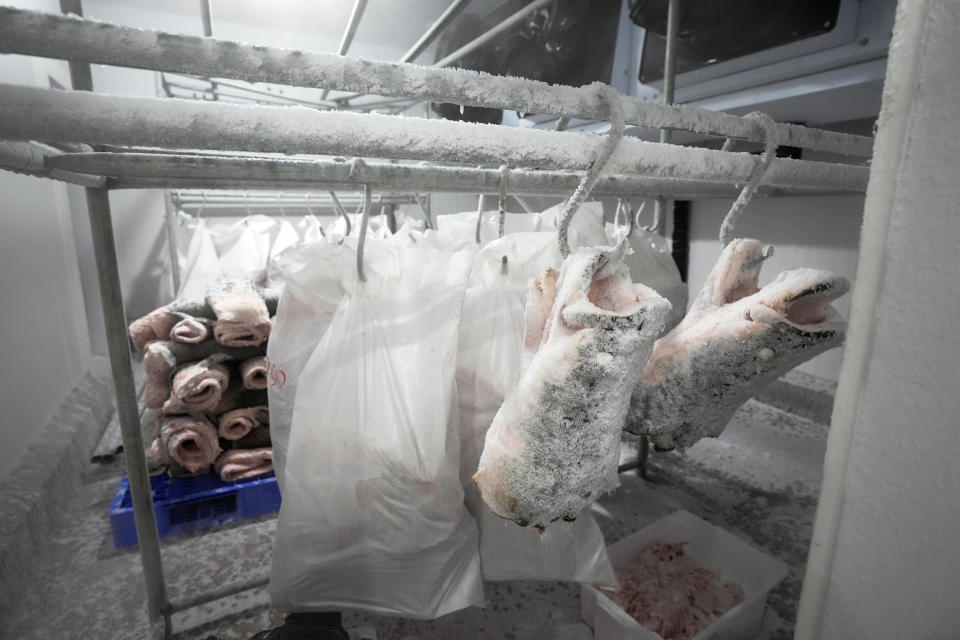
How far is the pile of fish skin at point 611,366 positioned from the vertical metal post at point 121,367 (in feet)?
2.71

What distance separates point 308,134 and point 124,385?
868 mm

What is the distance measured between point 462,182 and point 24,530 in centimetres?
153

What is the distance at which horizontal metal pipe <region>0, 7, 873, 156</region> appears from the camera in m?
0.32

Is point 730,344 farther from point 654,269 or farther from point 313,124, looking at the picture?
point 654,269

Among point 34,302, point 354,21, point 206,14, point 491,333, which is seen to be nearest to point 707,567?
point 491,333

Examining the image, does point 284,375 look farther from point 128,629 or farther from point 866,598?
point 866,598

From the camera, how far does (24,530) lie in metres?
1.27

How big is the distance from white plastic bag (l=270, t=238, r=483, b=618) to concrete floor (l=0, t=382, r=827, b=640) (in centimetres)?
41

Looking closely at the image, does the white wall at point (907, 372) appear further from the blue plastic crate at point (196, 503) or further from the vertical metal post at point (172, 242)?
the vertical metal post at point (172, 242)

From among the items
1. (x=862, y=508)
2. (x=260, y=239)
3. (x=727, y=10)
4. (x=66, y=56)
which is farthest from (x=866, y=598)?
→ (x=260, y=239)

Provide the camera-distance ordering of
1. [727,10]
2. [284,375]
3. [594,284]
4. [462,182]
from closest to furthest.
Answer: [594,284] < [462,182] < [284,375] < [727,10]

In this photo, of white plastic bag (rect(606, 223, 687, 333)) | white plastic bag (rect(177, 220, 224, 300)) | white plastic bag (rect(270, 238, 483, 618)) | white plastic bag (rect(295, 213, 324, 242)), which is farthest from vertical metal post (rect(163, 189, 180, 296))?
white plastic bag (rect(606, 223, 687, 333))

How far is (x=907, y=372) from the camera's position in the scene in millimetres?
310

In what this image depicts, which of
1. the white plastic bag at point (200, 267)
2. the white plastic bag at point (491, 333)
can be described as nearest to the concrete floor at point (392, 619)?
the white plastic bag at point (491, 333)
